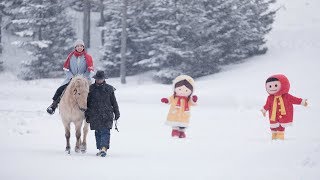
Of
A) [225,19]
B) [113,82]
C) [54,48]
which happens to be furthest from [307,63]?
[54,48]

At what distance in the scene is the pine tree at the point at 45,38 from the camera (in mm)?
34438

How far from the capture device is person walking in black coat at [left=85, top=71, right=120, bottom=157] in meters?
8.91

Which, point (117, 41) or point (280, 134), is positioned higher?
point (117, 41)

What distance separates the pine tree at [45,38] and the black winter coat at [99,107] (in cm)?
2597

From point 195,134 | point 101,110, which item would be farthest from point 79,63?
point 195,134

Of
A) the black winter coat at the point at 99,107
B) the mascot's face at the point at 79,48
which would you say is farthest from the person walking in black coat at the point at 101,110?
the mascot's face at the point at 79,48

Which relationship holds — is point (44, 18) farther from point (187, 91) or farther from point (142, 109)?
point (187, 91)

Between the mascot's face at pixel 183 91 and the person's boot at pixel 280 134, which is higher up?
the mascot's face at pixel 183 91

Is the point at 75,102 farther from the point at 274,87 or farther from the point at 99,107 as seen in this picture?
the point at 274,87

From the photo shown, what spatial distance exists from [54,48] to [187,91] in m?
24.5

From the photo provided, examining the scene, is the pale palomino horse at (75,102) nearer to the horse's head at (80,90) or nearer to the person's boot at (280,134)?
the horse's head at (80,90)

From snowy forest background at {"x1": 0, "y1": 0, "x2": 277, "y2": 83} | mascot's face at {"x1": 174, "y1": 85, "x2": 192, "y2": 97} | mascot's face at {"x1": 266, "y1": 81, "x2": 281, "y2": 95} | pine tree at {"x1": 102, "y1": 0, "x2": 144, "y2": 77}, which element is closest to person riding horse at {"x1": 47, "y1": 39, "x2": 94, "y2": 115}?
mascot's face at {"x1": 174, "y1": 85, "x2": 192, "y2": 97}

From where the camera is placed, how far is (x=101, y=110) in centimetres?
895

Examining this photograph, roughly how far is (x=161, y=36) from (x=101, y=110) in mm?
23762
